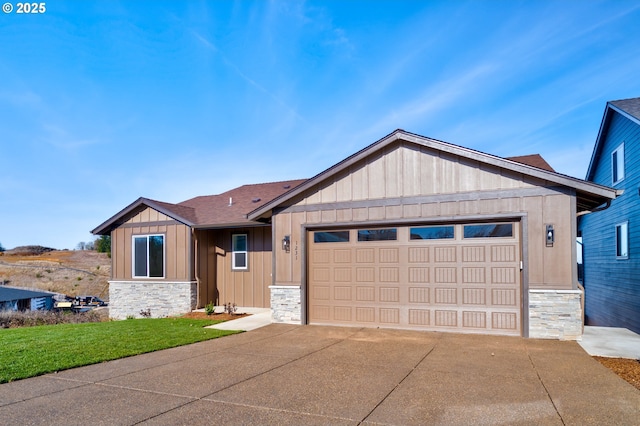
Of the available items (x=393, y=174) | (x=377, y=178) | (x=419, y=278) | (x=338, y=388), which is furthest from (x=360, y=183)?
(x=338, y=388)

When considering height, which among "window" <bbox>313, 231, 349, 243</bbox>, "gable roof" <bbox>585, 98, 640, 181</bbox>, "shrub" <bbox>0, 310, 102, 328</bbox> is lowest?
"shrub" <bbox>0, 310, 102, 328</bbox>

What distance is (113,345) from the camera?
8195 millimetres

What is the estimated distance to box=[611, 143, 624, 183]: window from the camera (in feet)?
43.5

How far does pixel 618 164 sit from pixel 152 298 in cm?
1690

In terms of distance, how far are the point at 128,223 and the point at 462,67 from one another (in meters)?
13.5

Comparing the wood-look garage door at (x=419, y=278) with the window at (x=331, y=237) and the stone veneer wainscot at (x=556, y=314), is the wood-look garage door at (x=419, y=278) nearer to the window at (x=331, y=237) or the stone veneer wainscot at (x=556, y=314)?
the window at (x=331, y=237)

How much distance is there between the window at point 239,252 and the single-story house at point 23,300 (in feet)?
54.2

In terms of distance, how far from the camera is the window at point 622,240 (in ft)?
41.7

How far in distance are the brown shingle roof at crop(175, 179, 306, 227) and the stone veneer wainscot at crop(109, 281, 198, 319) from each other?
2446mm

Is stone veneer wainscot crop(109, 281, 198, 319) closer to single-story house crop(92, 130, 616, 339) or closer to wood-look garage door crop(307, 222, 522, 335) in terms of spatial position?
single-story house crop(92, 130, 616, 339)

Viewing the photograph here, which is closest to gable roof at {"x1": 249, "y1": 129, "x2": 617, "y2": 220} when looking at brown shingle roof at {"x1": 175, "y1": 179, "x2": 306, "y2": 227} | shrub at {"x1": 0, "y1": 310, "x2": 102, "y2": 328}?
brown shingle roof at {"x1": 175, "y1": 179, "x2": 306, "y2": 227}

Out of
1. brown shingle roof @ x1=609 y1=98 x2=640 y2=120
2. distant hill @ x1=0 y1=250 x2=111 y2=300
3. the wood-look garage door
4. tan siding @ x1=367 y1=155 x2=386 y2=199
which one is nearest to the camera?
the wood-look garage door

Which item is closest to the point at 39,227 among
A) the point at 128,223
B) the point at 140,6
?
the point at 128,223

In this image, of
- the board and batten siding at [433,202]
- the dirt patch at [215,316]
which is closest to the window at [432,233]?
the board and batten siding at [433,202]
